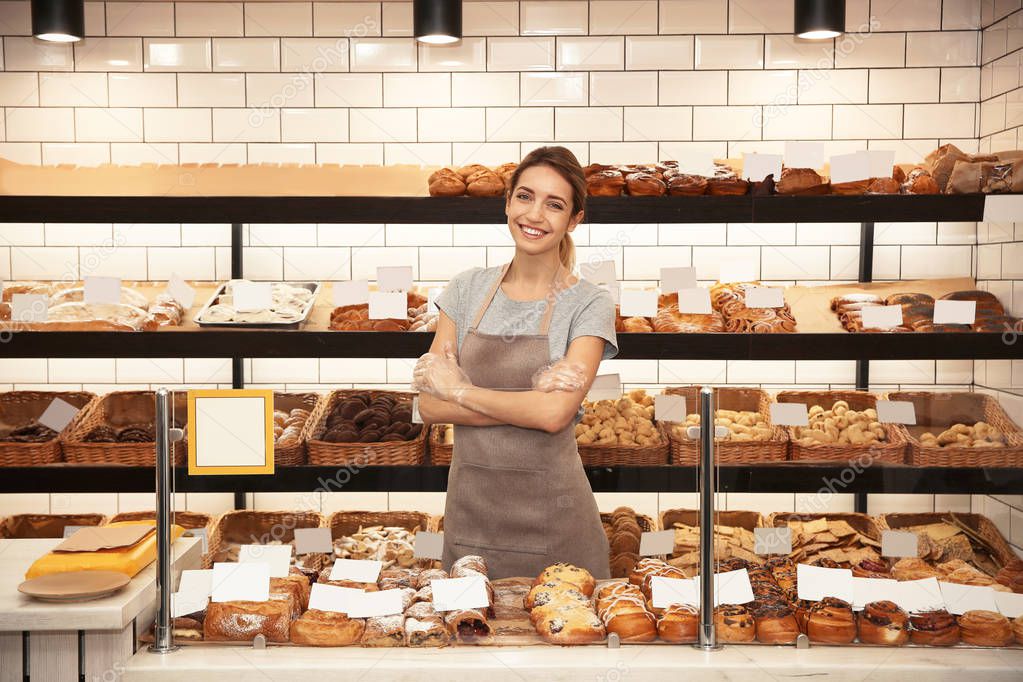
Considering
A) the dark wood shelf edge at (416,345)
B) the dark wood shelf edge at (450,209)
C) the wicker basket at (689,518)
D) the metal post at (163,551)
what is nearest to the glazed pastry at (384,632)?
the metal post at (163,551)

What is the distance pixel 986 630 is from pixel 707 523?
1.82 feet

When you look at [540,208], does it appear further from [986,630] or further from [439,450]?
[986,630]

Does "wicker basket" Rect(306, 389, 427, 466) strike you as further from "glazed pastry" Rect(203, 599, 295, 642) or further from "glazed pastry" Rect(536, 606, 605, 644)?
"glazed pastry" Rect(536, 606, 605, 644)

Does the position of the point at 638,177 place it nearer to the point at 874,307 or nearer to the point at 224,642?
the point at 874,307

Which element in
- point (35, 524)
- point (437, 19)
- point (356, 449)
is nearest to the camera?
point (356, 449)

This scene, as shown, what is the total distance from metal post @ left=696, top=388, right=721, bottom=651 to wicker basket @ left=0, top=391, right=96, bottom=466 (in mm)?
2114

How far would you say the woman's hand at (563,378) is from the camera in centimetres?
215

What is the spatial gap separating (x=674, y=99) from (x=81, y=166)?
280 centimetres

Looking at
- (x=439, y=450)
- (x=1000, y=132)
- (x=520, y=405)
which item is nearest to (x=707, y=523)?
(x=520, y=405)

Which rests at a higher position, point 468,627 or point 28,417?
point 28,417

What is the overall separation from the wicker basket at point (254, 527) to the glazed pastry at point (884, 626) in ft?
3.64

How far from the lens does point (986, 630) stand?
177 centimetres

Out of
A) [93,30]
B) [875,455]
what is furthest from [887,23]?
[93,30]

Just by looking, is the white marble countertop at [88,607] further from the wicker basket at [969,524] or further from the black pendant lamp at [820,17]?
the black pendant lamp at [820,17]
